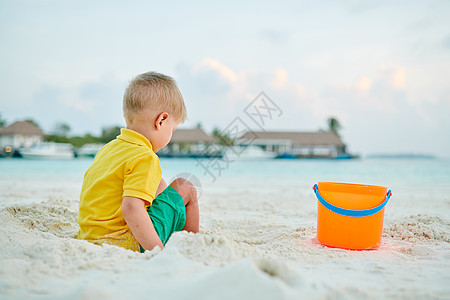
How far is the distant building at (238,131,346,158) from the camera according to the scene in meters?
29.5

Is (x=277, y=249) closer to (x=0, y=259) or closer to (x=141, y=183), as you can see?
(x=141, y=183)

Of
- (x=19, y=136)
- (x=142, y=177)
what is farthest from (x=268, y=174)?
(x=19, y=136)

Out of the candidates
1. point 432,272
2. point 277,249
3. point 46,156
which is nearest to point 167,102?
point 277,249

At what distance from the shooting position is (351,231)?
190 cm

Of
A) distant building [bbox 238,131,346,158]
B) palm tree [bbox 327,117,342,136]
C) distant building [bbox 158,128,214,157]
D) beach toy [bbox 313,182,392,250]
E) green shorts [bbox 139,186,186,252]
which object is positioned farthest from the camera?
palm tree [bbox 327,117,342,136]

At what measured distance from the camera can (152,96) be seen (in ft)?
5.52

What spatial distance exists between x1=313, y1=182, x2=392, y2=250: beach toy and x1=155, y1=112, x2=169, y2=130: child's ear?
101 centimetres

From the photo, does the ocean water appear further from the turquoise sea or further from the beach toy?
the beach toy

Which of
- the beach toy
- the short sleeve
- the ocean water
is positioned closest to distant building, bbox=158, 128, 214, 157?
the ocean water

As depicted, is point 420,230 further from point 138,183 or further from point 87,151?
point 87,151

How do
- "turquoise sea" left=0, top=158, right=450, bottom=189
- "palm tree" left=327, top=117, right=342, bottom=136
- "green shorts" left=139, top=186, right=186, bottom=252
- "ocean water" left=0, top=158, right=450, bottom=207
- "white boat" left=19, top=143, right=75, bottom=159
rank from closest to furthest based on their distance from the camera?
"green shorts" left=139, top=186, right=186, bottom=252
"ocean water" left=0, top=158, right=450, bottom=207
"turquoise sea" left=0, top=158, right=450, bottom=189
"white boat" left=19, top=143, right=75, bottom=159
"palm tree" left=327, top=117, right=342, bottom=136

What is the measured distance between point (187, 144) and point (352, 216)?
2783 centimetres

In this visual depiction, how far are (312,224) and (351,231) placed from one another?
813 millimetres

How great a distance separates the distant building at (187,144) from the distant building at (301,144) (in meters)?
4.57
